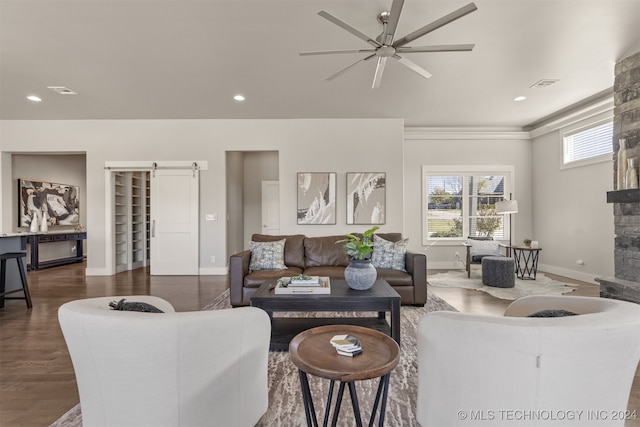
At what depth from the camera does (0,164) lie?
533 centimetres

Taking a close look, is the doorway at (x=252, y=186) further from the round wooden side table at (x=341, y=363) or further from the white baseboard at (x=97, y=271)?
the round wooden side table at (x=341, y=363)

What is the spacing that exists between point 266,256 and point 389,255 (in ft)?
5.21

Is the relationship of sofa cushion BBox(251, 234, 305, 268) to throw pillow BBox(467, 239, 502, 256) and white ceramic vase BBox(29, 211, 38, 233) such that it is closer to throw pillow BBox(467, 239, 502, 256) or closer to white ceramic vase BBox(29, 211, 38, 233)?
throw pillow BBox(467, 239, 502, 256)

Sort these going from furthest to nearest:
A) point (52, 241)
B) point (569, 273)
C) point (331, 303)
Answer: point (52, 241) < point (569, 273) < point (331, 303)

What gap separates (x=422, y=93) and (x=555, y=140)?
322cm

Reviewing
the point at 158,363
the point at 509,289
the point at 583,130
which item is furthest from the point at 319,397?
the point at 583,130

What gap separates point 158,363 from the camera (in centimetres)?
106

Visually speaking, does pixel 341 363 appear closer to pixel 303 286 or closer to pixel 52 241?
pixel 303 286

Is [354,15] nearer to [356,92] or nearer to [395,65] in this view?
[395,65]

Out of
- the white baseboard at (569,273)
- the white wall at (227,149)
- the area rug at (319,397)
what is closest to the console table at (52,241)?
the white wall at (227,149)

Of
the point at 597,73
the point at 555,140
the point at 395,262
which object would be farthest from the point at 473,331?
the point at 555,140

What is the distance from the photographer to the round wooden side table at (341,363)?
3.59ft

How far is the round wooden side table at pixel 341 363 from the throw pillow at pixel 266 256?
2.29 meters

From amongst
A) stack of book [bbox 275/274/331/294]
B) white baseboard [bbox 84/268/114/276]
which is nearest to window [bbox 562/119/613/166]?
stack of book [bbox 275/274/331/294]
